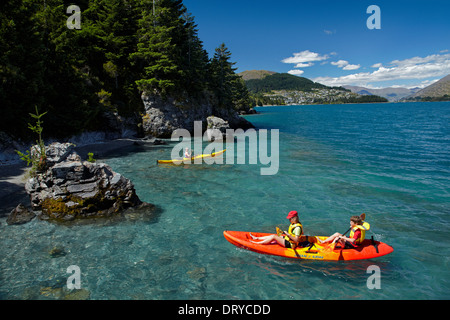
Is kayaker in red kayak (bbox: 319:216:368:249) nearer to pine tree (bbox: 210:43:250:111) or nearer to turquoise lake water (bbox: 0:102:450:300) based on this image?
turquoise lake water (bbox: 0:102:450:300)

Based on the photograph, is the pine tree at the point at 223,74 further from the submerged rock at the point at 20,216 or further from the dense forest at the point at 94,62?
the submerged rock at the point at 20,216

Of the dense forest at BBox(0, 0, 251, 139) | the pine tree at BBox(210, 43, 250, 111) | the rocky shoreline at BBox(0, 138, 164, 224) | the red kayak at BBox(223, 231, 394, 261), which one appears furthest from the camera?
the pine tree at BBox(210, 43, 250, 111)

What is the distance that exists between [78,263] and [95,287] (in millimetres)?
1794

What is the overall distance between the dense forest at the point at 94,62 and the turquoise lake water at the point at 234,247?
12.5 metres

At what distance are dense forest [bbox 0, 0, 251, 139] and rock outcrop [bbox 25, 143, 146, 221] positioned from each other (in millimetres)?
10790

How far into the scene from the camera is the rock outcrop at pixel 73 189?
12.9m

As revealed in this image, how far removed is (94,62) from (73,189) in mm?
34592

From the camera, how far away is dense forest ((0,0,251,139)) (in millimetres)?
20375

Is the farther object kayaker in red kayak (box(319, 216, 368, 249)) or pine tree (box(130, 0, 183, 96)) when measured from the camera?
pine tree (box(130, 0, 183, 96))

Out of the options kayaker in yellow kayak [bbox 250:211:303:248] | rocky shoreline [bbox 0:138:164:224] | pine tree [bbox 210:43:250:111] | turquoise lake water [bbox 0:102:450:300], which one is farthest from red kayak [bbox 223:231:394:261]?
pine tree [bbox 210:43:250:111]

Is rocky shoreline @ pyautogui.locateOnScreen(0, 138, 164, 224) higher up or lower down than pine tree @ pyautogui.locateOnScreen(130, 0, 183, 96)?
lower down

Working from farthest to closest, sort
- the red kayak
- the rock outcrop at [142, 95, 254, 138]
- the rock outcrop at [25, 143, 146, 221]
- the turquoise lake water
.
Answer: the rock outcrop at [142, 95, 254, 138] → the rock outcrop at [25, 143, 146, 221] → the red kayak → the turquoise lake water

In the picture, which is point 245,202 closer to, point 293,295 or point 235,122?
point 293,295

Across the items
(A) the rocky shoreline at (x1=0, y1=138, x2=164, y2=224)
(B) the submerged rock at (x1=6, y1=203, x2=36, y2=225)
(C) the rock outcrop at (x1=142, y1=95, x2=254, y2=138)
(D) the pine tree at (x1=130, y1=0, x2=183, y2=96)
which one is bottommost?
(B) the submerged rock at (x1=6, y1=203, x2=36, y2=225)
